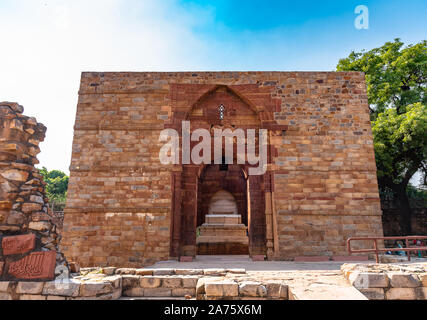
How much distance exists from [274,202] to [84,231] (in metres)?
5.71

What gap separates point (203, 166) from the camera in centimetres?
925

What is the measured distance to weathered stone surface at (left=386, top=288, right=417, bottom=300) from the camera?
3.78 metres

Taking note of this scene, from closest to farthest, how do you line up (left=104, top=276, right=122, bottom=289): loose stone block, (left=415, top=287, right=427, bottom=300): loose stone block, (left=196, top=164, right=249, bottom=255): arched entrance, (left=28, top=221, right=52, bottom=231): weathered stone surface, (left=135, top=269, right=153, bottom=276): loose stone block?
(left=415, top=287, right=427, bottom=300): loose stone block < (left=104, top=276, right=122, bottom=289): loose stone block < (left=28, top=221, right=52, bottom=231): weathered stone surface < (left=135, top=269, right=153, bottom=276): loose stone block < (left=196, top=164, right=249, bottom=255): arched entrance

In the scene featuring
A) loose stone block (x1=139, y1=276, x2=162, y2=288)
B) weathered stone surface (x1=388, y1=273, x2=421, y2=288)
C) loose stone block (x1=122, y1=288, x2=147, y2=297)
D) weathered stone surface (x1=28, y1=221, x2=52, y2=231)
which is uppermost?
weathered stone surface (x1=28, y1=221, x2=52, y2=231)

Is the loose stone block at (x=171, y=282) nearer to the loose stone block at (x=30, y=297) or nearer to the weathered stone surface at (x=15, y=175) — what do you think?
the loose stone block at (x=30, y=297)

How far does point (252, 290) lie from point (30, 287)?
2940 millimetres

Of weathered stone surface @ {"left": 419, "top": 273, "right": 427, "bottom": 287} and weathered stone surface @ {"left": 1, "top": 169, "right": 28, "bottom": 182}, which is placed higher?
weathered stone surface @ {"left": 1, "top": 169, "right": 28, "bottom": 182}

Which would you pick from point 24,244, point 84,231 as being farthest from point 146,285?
point 84,231

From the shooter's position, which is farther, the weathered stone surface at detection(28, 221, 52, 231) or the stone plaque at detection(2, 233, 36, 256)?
the weathered stone surface at detection(28, 221, 52, 231)

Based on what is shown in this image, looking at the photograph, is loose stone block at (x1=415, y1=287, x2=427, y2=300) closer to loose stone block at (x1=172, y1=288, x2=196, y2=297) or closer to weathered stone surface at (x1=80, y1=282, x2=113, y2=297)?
loose stone block at (x1=172, y1=288, x2=196, y2=297)

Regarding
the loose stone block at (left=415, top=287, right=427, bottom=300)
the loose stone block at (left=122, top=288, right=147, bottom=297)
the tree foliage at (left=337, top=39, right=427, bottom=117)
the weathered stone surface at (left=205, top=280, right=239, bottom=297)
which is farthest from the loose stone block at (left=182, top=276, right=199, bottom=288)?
the tree foliage at (left=337, top=39, right=427, bottom=117)

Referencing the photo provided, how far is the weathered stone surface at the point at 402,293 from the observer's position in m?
3.78

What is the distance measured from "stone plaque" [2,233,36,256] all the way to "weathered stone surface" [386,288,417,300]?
489cm
